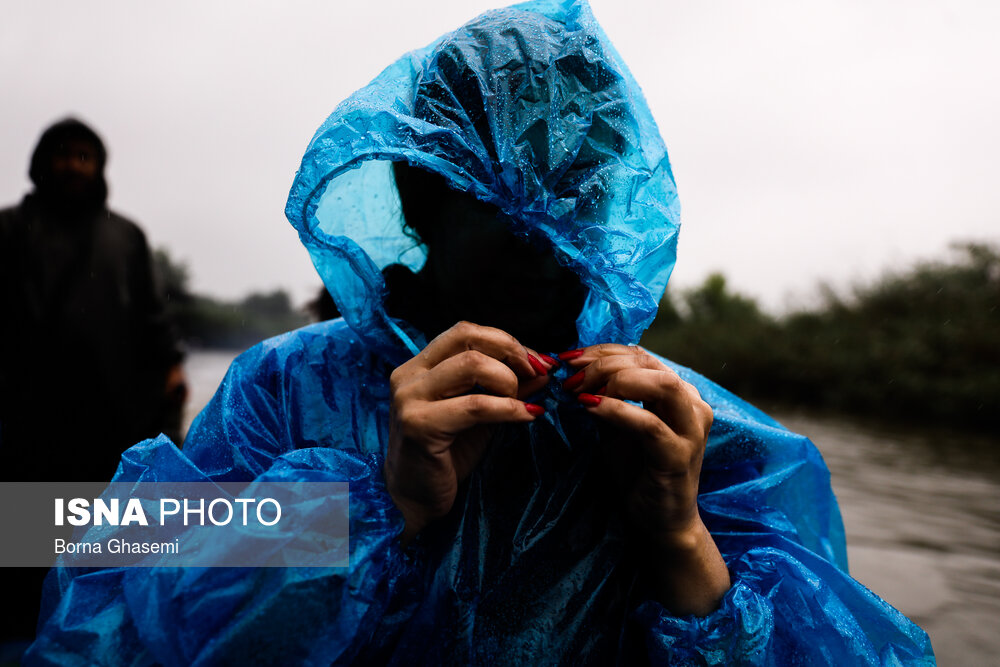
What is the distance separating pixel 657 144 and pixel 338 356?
83cm

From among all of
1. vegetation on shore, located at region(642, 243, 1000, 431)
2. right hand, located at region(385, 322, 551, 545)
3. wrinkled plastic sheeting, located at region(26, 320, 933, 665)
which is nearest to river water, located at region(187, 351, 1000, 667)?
vegetation on shore, located at region(642, 243, 1000, 431)

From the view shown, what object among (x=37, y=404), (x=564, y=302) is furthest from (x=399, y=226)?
(x=37, y=404)

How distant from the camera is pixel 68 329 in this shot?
10.6 ft

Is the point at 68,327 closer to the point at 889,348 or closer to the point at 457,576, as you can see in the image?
the point at 457,576

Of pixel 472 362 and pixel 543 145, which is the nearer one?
pixel 472 362

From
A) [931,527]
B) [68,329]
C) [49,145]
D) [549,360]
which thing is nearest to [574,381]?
[549,360]

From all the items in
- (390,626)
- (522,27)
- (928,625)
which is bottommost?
(928,625)

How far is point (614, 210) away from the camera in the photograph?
4.33 ft

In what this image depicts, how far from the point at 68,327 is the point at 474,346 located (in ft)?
9.74

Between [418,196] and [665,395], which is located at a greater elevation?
[418,196]

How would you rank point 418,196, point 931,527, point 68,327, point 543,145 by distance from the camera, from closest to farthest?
1. point 543,145
2. point 418,196
3. point 68,327
4. point 931,527

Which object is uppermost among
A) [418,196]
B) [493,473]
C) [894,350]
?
[418,196]

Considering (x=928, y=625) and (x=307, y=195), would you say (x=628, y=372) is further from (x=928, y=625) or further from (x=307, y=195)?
(x=928, y=625)

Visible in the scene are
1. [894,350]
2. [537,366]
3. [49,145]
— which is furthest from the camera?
[894,350]
